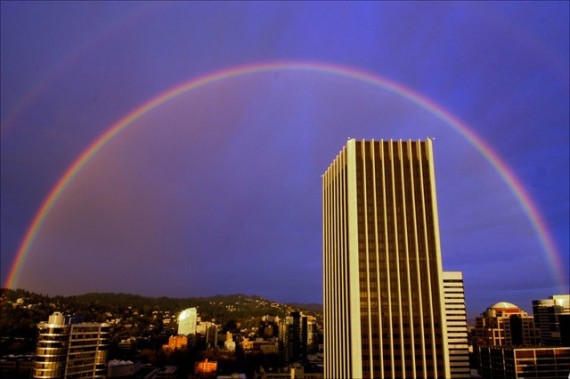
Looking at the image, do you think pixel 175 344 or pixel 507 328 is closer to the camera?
pixel 175 344

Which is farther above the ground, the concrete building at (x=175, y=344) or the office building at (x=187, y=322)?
the office building at (x=187, y=322)

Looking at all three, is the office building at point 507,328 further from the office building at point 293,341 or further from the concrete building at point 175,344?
the concrete building at point 175,344

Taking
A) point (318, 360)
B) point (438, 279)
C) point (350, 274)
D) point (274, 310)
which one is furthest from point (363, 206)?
point (274, 310)

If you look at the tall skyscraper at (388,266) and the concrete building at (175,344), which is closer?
the tall skyscraper at (388,266)

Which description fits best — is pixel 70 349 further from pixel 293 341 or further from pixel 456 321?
pixel 456 321

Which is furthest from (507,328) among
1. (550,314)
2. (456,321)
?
(456,321)

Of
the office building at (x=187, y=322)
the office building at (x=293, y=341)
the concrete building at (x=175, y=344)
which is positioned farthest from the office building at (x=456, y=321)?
the office building at (x=187, y=322)
